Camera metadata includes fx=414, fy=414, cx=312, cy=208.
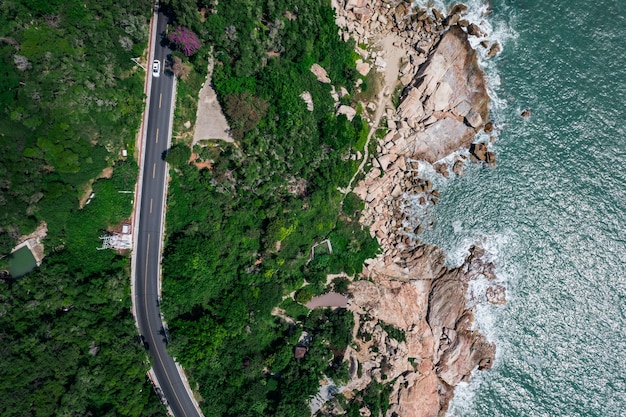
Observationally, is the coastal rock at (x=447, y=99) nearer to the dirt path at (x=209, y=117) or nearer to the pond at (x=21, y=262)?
the dirt path at (x=209, y=117)

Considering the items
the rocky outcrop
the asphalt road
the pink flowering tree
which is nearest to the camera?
the pink flowering tree

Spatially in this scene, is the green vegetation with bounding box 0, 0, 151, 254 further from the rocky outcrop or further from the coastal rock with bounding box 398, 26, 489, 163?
the rocky outcrop

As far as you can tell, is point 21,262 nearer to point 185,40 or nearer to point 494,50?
point 185,40

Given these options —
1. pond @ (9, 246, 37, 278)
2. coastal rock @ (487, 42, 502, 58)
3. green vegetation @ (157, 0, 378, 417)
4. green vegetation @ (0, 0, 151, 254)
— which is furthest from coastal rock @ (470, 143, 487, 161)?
pond @ (9, 246, 37, 278)

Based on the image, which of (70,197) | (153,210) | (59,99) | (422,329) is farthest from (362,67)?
(70,197)

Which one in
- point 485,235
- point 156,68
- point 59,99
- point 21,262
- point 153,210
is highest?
point 156,68

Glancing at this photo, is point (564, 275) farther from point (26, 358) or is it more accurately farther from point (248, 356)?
point (26, 358)
